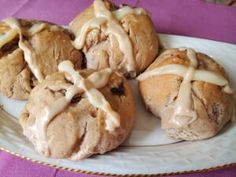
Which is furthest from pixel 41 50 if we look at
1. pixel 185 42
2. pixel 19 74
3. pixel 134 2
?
pixel 134 2

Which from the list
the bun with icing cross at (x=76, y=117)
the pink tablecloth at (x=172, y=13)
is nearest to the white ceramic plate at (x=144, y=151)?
the bun with icing cross at (x=76, y=117)

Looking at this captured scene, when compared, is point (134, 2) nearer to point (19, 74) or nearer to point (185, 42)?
point (185, 42)

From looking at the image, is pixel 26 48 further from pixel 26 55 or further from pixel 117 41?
pixel 117 41

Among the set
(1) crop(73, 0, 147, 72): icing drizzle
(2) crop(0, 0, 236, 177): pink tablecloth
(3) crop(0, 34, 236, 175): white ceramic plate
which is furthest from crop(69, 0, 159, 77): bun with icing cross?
(2) crop(0, 0, 236, 177): pink tablecloth

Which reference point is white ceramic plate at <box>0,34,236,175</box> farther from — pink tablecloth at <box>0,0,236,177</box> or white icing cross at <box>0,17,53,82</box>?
pink tablecloth at <box>0,0,236,177</box>

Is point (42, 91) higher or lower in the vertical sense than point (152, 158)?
higher

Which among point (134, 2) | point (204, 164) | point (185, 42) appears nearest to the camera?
point (204, 164)
